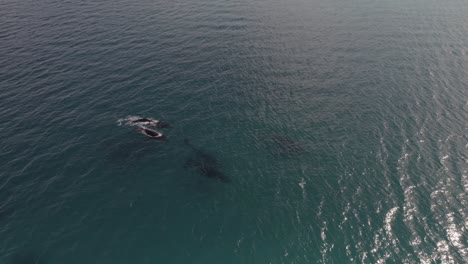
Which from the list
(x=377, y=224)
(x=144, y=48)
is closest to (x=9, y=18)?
(x=144, y=48)

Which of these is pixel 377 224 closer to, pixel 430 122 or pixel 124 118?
pixel 430 122

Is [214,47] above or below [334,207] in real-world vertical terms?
above

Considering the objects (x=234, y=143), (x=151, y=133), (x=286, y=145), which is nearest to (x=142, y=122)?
(x=151, y=133)

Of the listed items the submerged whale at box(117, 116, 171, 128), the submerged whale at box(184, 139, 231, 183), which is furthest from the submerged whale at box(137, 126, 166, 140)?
the submerged whale at box(184, 139, 231, 183)

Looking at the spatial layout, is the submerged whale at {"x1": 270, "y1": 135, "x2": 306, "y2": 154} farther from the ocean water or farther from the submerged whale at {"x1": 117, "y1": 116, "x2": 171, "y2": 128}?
the submerged whale at {"x1": 117, "y1": 116, "x2": 171, "y2": 128}

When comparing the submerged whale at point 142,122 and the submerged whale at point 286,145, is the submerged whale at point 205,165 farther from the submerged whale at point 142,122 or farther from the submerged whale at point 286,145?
the submerged whale at point 286,145

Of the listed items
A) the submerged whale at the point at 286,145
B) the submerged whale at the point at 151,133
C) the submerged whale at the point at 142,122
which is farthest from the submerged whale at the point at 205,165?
the submerged whale at the point at 286,145
